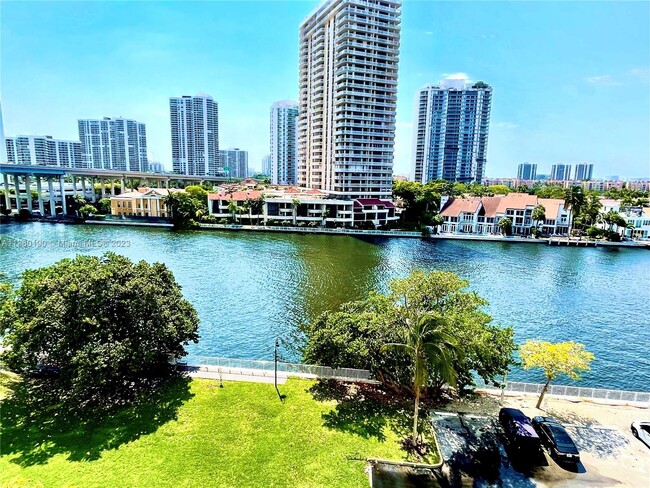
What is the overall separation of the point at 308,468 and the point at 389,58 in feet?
313

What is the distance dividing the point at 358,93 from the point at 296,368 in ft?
267

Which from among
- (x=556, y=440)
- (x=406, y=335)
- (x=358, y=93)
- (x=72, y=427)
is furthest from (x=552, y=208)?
(x=72, y=427)

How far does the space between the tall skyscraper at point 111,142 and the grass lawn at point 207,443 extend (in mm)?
199626

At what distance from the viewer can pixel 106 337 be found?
18.3 m

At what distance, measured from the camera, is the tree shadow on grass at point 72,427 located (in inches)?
579

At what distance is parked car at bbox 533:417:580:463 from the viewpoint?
14.7 meters

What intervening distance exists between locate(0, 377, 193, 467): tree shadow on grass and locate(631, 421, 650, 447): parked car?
2004 cm

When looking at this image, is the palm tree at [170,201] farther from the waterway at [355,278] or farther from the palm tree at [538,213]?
the palm tree at [538,213]

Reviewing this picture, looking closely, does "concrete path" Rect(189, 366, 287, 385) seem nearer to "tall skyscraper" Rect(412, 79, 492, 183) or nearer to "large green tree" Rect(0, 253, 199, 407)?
"large green tree" Rect(0, 253, 199, 407)

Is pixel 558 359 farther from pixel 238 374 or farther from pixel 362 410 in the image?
pixel 238 374

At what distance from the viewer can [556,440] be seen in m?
15.1

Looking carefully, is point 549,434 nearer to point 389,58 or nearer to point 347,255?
point 347,255

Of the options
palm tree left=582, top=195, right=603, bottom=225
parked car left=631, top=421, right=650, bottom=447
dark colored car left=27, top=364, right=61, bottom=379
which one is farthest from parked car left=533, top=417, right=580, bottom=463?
palm tree left=582, top=195, right=603, bottom=225

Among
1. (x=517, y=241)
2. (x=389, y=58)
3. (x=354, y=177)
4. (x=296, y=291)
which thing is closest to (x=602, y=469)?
(x=296, y=291)
